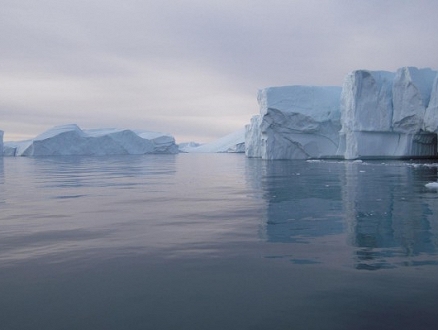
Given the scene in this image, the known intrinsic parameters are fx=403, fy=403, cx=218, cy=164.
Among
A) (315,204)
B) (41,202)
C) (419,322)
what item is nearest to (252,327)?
(419,322)

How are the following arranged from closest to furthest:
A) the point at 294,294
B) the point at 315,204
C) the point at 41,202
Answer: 1. the point at 294,294
2. the point at 315,204
3. the point at 41,202

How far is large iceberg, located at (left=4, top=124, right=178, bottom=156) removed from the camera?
62.2m

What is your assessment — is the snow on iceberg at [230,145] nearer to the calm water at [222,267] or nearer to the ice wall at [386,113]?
the ice wall at [386,113]

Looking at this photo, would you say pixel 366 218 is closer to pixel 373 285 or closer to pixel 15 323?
pixel 373 285

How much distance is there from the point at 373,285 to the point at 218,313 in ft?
5.33

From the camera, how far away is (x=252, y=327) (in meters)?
3.17

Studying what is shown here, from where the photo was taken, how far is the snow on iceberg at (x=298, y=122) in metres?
34.2

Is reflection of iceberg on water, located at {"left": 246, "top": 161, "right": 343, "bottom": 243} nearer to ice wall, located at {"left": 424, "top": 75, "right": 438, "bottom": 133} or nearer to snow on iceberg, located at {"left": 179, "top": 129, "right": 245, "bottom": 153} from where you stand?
ice wall, located at {"left": 424, "top": 75, "right": 438, "bottom": 133}

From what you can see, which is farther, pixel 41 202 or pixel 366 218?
pixel 41 202

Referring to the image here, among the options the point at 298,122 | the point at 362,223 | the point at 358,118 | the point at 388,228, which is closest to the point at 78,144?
the point at 298,122

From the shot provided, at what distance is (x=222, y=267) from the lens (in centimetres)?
465

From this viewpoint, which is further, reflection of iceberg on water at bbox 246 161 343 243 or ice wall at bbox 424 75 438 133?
ice wall at bbox 424 75 438 133

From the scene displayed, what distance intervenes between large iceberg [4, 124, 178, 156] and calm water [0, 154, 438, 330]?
5763cm

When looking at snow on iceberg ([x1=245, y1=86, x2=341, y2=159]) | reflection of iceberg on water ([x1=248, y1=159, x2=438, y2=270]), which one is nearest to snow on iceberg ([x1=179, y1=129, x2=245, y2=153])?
snow on iceberg ([x1=245, y1=86, x2=341, y2=159])
